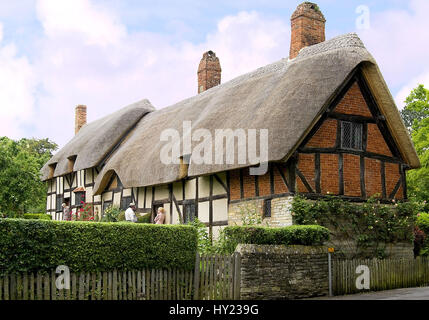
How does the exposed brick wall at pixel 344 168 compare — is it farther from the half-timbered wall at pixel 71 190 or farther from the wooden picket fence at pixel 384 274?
the half-timbered wall at pixel 71 190

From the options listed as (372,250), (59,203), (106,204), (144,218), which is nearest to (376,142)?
(372,250)

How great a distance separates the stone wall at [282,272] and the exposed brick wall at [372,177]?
327cm

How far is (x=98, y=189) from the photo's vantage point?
22.3 meters

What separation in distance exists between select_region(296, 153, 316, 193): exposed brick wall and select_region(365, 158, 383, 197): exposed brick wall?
2004mm

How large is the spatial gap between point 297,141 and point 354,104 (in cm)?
289

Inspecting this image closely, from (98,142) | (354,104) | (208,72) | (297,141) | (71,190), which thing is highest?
(208,72)

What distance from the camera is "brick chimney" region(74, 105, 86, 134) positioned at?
1303 inches

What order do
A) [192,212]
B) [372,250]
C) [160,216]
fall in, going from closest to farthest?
[372,250] < [192,212] < [160,216]

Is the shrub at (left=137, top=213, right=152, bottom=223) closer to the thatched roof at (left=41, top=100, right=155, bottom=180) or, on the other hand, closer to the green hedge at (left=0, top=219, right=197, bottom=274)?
the thatched roof at (left=41, top=100, right=155, bottom=180)

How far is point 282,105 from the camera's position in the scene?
14258mm

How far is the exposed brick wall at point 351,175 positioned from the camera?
14.6 meters

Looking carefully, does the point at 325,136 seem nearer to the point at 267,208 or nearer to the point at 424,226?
the point at 267,208

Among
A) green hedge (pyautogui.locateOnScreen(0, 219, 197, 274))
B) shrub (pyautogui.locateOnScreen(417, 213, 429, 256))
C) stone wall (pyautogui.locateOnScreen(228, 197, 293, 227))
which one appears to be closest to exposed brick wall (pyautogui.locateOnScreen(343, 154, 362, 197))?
stone wall (pyautogui.locateOnScreen(228, 197, 293, 227))
